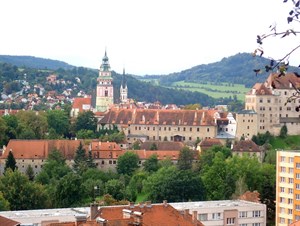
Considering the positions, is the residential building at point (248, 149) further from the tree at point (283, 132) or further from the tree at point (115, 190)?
the tree at point (115, 190)

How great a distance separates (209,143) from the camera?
8625cm

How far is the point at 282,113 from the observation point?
89.4m

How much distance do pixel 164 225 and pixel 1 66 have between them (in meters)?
158

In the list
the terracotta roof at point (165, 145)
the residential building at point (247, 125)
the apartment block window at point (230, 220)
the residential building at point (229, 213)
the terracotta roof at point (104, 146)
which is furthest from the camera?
the residential building at point (247, 125)

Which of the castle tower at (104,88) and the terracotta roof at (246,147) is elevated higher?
the castle tower at (104,88)

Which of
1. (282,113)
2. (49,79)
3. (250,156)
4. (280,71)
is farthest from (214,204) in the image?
(49,79)

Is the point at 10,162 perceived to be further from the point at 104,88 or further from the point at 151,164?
the point at 104,88

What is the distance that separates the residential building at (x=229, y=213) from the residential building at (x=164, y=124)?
4076 centimetres

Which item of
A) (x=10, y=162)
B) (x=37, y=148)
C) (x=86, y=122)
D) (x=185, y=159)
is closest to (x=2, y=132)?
(x=37, y=148)

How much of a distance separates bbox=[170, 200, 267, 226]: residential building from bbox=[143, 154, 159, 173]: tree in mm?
24576

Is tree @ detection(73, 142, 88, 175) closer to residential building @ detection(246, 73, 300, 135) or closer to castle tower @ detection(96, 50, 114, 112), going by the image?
residential building @ detection(246, 73, 300, 135)

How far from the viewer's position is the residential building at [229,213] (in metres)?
48.3

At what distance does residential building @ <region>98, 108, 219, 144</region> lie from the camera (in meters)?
93.6

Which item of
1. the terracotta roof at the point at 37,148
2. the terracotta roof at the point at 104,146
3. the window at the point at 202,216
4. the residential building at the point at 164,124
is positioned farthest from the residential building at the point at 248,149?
the window at the point at 202,216
